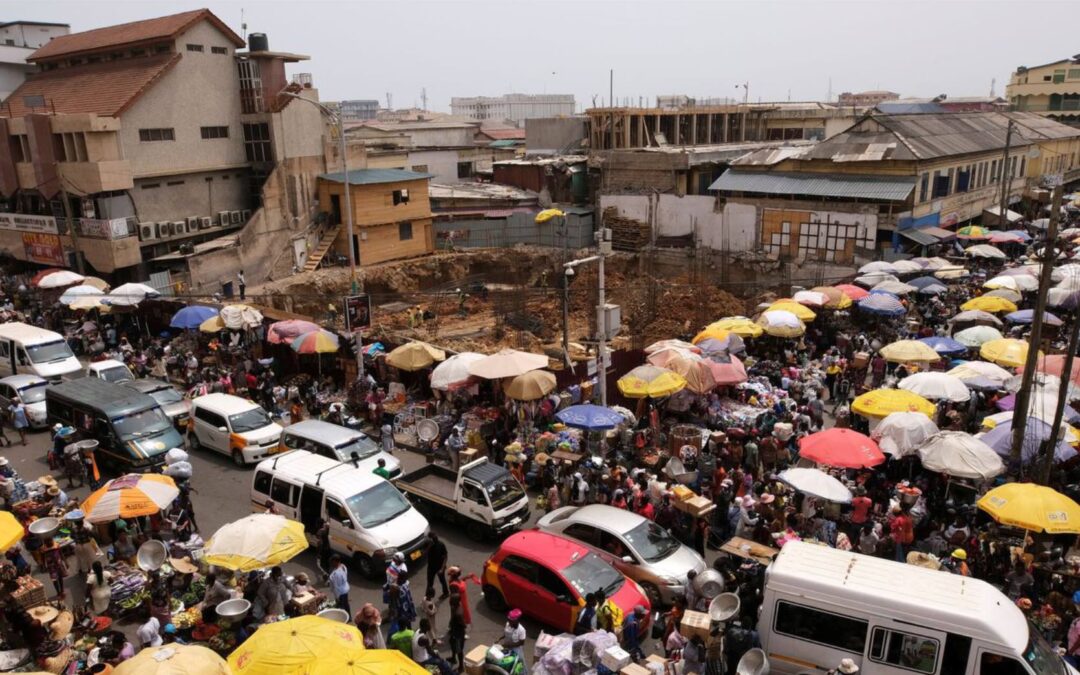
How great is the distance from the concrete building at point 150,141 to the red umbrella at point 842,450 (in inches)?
1231

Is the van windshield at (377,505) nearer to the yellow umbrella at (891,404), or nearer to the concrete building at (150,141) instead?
the yellow umbrella at (891,404)

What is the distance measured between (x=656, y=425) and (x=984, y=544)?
8.11 m

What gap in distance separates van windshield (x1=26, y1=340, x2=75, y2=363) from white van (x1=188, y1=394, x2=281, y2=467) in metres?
6.80

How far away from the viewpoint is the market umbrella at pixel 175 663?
326 inches

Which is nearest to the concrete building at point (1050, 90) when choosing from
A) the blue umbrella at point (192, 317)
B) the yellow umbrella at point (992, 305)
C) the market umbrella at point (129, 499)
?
the yellow umbrella at point (992, 305)

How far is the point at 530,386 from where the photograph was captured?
1906 centimetres

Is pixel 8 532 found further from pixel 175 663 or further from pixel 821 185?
pixel 821 185

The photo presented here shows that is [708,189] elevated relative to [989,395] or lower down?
elevated

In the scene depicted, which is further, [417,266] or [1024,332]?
[417,266]

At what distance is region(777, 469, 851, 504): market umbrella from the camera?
13.6 metres

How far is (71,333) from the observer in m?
28.5

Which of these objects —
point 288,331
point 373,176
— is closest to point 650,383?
point 288,331

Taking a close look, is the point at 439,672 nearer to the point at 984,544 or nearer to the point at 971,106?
the point at 984,544

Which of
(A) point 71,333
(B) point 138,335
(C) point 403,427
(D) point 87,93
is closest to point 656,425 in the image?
(C) point 403,427
